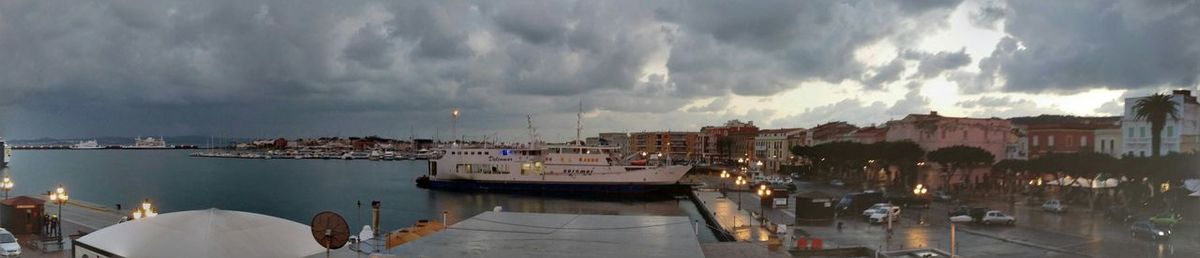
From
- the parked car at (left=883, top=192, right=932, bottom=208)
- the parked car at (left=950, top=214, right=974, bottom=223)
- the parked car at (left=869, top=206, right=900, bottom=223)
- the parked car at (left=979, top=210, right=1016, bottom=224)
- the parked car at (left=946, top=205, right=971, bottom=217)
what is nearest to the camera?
the parked car at (left=979, top=210, right=1016, bottom=224)

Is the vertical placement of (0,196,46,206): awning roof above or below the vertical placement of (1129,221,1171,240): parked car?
above

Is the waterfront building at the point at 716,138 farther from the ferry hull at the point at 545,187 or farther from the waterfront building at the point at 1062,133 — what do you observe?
the waterfront building at the point at 1062,133

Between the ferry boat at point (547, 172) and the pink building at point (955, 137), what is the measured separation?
46.4ft

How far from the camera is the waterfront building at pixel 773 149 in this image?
52.6 metres

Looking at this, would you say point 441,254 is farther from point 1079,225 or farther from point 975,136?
point 975,136

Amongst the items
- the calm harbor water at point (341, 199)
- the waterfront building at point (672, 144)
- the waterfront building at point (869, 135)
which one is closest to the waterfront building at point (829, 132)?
the waterfront building at point (869, 135)

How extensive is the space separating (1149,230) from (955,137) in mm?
11380

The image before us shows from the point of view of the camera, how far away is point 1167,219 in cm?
1392

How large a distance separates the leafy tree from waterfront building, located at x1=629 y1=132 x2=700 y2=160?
6159 cm

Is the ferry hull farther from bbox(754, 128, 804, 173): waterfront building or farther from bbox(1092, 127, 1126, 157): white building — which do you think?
bbox(1092, 127, 1126, 157): white building

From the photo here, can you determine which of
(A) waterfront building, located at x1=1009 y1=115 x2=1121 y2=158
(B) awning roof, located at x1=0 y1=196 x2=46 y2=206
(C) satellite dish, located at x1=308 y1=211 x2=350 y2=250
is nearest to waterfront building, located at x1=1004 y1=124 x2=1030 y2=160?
(A) waterfront building, located at x1=1009 y1=115 x2=1121 y2=158

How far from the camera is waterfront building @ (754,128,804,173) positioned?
52.6 metres

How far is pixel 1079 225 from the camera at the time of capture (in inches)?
615

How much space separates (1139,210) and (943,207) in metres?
4.62
